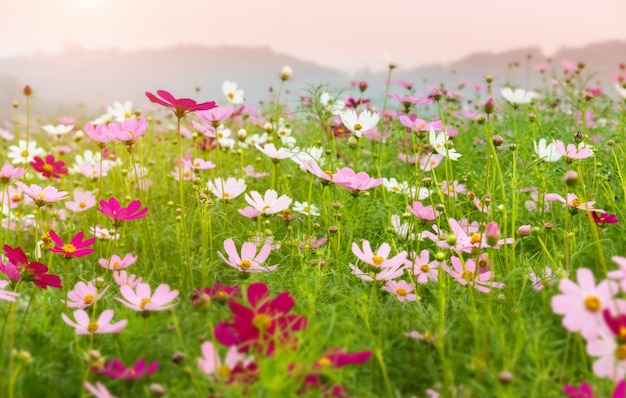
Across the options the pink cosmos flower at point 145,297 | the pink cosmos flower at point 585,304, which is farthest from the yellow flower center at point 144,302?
the pink cosmos flower at point 585,304

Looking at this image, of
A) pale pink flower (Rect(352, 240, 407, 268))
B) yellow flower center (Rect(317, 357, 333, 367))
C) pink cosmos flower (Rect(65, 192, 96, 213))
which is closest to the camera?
yellow flower center (Rect(317, 357, 333, 367))

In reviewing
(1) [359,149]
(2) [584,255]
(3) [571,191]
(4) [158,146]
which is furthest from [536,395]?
(4) [158,146]

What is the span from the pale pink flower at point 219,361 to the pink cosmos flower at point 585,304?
0.44 metres

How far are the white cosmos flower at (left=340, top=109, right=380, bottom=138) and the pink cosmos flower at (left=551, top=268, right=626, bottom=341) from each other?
0.84 metres

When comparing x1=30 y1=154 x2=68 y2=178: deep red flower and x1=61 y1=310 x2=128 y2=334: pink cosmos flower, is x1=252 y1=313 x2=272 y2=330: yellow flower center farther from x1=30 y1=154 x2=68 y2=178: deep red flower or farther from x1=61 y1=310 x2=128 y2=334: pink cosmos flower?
x1=30 y1=154 x2=68 y2=178: deep red flower

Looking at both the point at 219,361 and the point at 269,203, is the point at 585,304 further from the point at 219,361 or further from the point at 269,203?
the point at 269,203

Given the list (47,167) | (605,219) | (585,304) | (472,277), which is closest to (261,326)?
(585,304)

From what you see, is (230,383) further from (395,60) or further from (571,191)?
(395,60)

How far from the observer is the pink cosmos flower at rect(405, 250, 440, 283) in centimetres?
134

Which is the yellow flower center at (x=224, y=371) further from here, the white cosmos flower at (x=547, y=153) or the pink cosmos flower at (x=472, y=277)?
the white cosmos flower at (x=547, y=153)

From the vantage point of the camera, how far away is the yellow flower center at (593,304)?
84cm

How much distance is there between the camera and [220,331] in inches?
35.0

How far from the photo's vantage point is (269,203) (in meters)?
1.50

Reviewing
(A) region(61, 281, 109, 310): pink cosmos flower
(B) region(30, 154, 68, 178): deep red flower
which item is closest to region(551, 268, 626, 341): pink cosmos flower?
(A) region(61, 281, 109, 310): pink cosmos flower
